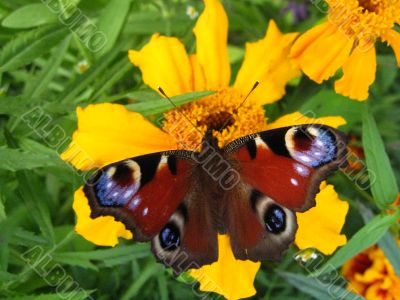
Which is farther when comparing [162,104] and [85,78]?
[85,78]

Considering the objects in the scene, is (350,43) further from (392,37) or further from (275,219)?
(275,219)

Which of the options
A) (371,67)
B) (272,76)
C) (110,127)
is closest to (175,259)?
(110,127)

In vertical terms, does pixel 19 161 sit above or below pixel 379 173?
above

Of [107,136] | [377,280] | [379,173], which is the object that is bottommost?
[377,280]

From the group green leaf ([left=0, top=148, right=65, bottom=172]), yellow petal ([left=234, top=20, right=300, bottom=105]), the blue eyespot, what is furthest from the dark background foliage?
the blue eyespot

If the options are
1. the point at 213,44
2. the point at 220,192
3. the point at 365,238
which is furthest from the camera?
the point at 213,44

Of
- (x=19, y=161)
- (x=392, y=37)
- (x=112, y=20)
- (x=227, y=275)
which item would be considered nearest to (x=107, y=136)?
(x=19, y=161)

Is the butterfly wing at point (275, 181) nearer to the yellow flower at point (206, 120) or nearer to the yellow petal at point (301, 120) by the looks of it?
the yellow flower at point (206, 120)

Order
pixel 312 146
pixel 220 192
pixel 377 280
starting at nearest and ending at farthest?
pixel 312 146 < pixel 220 192 < pixel 377 280
